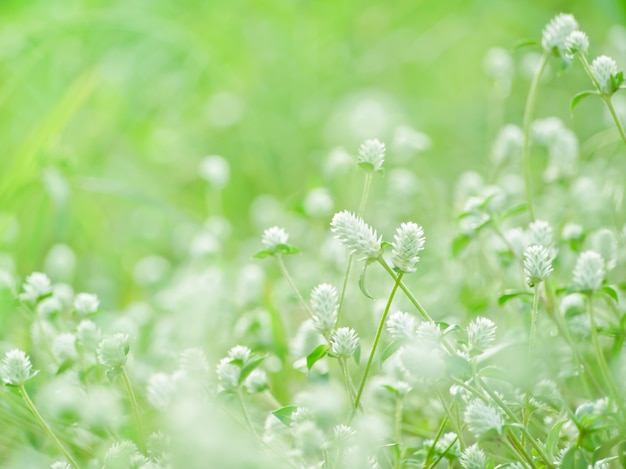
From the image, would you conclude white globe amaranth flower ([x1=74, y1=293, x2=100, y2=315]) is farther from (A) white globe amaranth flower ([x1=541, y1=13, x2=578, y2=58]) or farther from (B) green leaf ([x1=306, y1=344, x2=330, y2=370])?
(A) white globe amaranth flower ([x1=541, y1=13, x2=578, y2=58])

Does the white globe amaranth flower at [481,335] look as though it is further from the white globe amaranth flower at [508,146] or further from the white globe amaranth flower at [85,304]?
the white globe amaranth flower at [508,146]

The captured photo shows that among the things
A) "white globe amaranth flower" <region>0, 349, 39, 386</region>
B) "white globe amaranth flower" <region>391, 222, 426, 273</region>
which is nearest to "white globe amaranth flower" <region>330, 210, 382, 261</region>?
"white globe amaranth flower" <region>391, 222, 426, 273</region>

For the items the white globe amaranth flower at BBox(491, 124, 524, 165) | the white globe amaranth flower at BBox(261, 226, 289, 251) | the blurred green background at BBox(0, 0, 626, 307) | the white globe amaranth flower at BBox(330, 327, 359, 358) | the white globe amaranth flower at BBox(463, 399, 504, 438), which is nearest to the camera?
the white globe amaranth flower at BBox(463, 399, 504, 438)

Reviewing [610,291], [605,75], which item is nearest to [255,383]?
[610,291]

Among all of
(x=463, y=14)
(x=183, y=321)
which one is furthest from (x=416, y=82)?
(x=183, y=321)

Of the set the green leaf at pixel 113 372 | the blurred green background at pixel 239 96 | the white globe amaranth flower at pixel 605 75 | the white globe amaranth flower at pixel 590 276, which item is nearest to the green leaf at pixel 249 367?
the green leaf at pixel 113 372

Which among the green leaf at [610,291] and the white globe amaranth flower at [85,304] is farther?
the white globe amaranth flower at [85,304]
